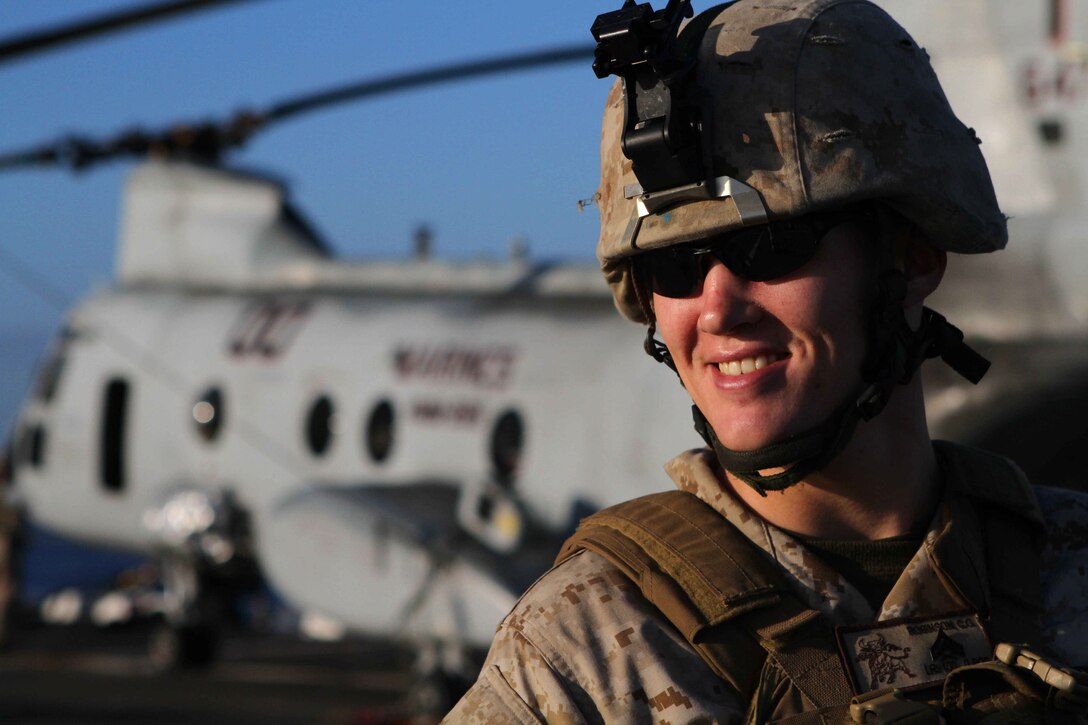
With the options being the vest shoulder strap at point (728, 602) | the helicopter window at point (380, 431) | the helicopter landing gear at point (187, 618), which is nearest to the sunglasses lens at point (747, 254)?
the vest shoulder strap at point (728, 602)

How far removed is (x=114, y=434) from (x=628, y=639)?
9.92 m

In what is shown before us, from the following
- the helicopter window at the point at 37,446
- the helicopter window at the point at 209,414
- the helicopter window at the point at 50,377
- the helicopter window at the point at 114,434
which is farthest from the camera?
the helicopter window at the point at 37,446

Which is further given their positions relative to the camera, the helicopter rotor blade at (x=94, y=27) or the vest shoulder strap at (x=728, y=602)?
the helicopter rotor blade at (x=94, y=27)

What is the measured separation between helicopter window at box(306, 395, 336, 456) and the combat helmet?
303 inches

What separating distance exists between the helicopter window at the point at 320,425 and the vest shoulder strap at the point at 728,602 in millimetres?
7830

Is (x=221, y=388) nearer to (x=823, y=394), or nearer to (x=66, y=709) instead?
(x=66, y=709)

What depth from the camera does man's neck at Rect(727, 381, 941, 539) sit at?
196 centimetres

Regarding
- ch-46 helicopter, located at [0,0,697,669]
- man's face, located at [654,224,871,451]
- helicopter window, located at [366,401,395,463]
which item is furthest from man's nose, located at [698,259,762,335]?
helicopter window, located at [366,401,395,463]

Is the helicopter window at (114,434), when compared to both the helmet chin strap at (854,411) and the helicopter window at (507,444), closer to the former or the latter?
the helicopter window at (507,444)

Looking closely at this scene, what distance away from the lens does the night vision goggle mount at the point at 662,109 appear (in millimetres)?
1836

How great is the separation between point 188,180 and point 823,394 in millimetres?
10318

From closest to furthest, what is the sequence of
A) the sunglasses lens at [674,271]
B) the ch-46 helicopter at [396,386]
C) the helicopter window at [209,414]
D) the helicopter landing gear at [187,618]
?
the sunglasses lens at [674,271]
the ch-46 helicopter at [396,386]
the helicopter window at [209,414]
the helicopter landing gear at [187,618]

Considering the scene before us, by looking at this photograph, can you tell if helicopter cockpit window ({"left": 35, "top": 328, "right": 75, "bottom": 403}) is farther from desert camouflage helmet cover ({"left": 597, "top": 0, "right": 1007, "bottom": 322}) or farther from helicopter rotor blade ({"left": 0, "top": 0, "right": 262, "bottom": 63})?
desert camouflage helmet cover ({"left": 597, "top": 0, "right": 1007, "bottom": 322})

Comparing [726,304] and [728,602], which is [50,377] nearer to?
[726,304]
